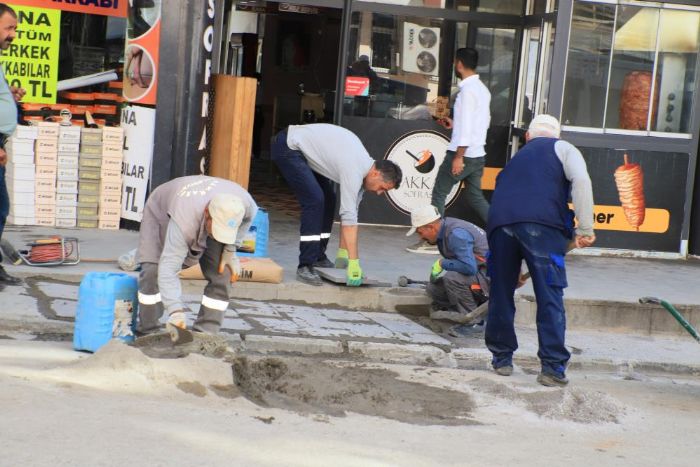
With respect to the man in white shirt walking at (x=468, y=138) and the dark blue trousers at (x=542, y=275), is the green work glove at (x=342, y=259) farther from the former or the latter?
the dark blue trousers at (x=542, y=275)

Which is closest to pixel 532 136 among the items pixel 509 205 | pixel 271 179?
pixel 509 205

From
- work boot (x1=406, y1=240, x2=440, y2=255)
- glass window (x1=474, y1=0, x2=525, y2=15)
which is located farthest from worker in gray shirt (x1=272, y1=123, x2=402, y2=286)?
glass window (x1=474, y1=0, x2=525, y2=15)

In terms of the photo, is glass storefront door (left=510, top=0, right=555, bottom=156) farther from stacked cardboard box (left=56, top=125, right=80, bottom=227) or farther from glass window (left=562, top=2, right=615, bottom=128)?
stacked cardboard box (left=56, top=125, right=80, bottom=227)

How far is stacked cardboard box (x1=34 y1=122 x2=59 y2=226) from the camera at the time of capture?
1081cm

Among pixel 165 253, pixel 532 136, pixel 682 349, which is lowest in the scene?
pixel 682 349

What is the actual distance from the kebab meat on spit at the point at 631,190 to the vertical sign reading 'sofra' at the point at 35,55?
5925 mm

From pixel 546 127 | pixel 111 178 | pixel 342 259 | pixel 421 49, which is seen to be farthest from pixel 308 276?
pixel 421 49

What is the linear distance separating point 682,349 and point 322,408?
166 inches

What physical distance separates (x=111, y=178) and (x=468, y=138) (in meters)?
3.49

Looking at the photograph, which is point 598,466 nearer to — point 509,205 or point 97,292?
point 509,205

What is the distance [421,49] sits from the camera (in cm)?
1279

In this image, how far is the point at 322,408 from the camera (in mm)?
6656

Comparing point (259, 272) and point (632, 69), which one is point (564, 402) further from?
point (632, 69)

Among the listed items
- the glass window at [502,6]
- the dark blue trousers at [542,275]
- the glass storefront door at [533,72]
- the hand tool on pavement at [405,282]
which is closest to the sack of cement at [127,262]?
the hand tool on pavement at [405,282]
